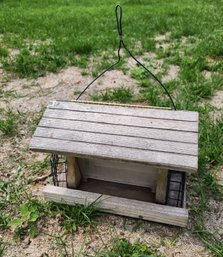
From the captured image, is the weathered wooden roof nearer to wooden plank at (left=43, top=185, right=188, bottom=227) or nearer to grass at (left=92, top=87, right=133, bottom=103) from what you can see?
wooden plank at (left=43, top=185, right=188, bottom=227)

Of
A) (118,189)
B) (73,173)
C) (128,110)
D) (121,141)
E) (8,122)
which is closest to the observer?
(121,141)

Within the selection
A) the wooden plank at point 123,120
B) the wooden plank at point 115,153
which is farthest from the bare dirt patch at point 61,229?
the wooden plank at point 123,120

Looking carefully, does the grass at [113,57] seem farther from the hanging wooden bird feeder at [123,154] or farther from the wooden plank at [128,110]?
the wooden plank at [128,110]

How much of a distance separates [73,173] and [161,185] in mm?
695

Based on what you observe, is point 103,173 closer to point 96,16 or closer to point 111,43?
point 111,43

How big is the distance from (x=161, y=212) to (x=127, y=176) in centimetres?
46

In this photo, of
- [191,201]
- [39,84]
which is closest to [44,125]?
[191,201]

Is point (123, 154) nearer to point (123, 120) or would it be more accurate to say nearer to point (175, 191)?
point (123, 120)

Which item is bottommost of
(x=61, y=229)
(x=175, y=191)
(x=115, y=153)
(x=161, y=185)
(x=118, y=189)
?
(x=61, y=229)

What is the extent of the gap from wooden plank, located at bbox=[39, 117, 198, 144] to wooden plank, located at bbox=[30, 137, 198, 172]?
15 cm

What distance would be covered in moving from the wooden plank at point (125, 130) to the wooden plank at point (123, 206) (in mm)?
545

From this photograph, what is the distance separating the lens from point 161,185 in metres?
2.65

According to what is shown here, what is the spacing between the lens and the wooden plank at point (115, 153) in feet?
7.41

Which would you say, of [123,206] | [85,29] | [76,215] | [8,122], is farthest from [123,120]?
[85,29]
